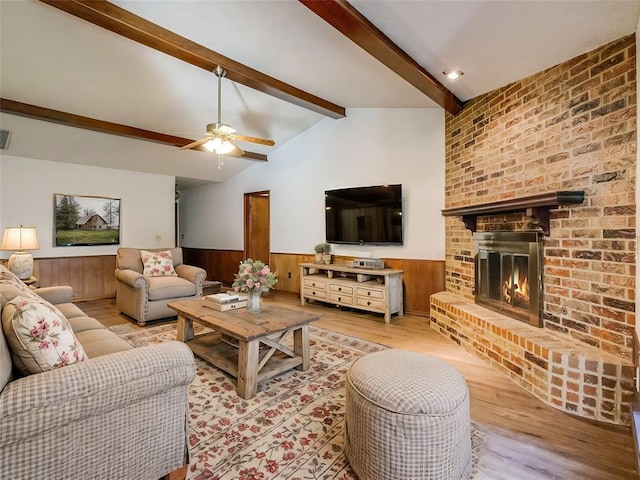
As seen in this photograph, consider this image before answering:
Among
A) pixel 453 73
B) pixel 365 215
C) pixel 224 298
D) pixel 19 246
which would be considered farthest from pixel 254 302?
pixel 19 246

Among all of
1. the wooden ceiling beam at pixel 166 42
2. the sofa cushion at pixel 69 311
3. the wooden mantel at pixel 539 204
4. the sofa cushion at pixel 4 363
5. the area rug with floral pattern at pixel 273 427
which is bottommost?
the area rug with floral pattern at pixel 273 427

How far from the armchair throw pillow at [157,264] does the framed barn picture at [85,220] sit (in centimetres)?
159

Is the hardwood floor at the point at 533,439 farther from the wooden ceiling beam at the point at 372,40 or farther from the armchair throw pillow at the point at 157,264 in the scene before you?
the armchair throw pillow at the point at 157,264

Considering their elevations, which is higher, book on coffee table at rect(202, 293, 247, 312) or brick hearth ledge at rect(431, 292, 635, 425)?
book on coffee table at rect(202, 293, 247, 312)

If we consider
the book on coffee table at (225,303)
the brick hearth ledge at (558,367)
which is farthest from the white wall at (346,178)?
the book on coffee table at (225,303)

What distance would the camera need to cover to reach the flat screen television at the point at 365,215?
4.21m

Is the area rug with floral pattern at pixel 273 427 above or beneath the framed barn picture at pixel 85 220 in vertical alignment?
beneath

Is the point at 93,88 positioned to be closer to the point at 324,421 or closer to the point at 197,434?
the point at 197,434

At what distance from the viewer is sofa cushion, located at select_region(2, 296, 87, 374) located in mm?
1196

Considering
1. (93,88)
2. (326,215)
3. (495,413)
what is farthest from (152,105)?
(495,413)

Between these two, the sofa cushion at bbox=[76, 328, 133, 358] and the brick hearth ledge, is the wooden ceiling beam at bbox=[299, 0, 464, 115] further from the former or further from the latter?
the sofa cushion at bbox=[76, 328, 133, 358]

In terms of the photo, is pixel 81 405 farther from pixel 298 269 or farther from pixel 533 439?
pixel 298 269

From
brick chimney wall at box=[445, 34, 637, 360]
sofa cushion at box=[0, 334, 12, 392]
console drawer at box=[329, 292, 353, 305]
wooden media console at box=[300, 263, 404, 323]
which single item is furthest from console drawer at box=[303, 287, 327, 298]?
sofa cushion at box=[0, 334, 12, 392]

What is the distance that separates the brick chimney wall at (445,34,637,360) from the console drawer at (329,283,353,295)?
196 centimetres
